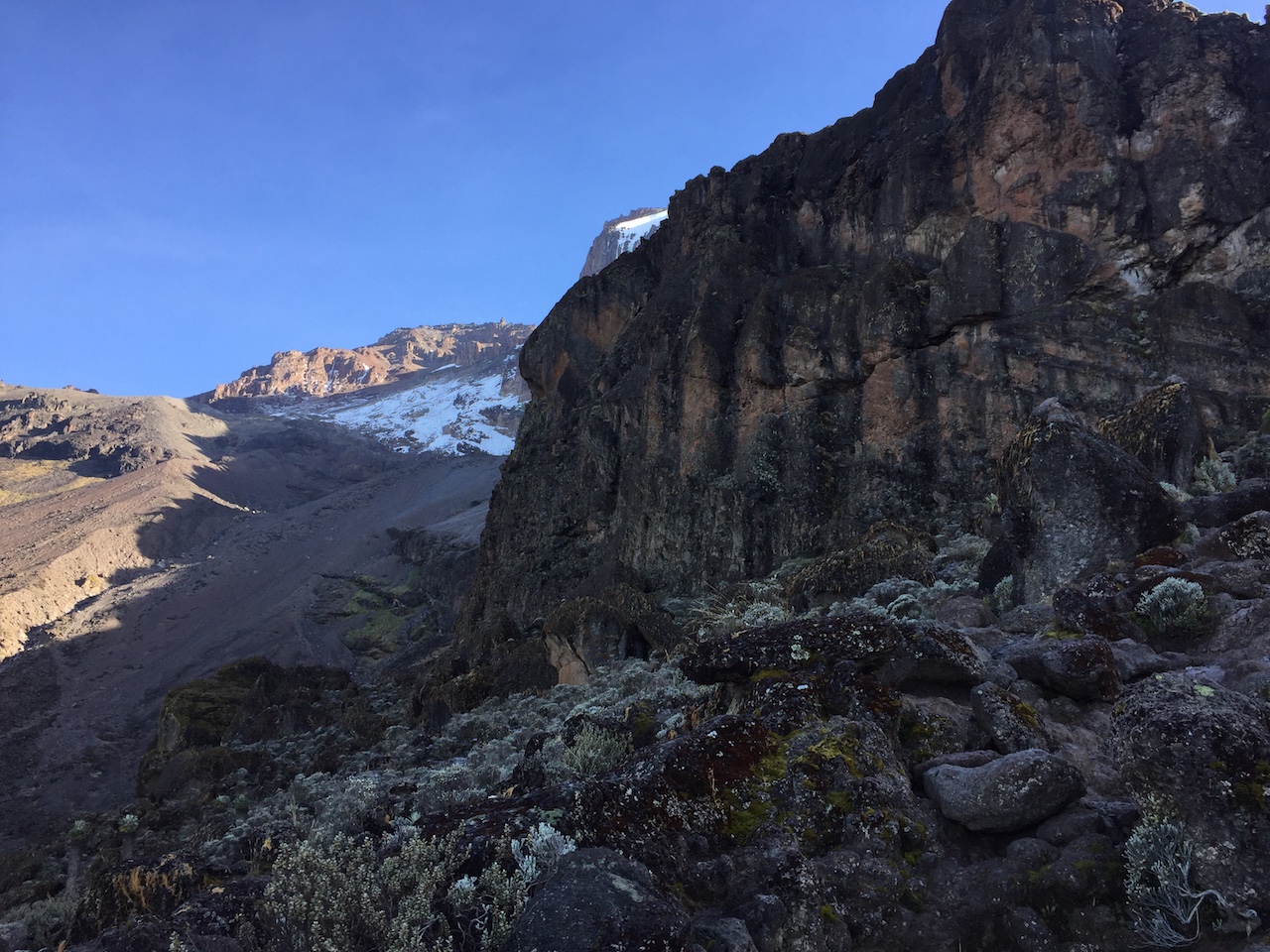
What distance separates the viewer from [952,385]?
68.3ft

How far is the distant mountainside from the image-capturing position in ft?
515

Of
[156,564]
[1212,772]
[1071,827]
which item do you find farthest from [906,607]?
[156,564]

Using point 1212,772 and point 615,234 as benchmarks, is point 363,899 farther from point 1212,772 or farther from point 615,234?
point 615,234

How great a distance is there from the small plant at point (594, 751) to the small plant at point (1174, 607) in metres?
4.64

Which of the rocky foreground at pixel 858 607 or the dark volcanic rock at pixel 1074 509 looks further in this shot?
the dark volcanic rock at pixel 1074 509

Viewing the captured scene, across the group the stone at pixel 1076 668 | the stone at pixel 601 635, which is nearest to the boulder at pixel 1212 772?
the stone at pixel 1076 668

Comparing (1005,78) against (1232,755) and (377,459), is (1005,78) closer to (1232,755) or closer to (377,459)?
(1232,755)

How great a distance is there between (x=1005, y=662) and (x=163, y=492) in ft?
308

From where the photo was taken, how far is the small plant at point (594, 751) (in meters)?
6.39

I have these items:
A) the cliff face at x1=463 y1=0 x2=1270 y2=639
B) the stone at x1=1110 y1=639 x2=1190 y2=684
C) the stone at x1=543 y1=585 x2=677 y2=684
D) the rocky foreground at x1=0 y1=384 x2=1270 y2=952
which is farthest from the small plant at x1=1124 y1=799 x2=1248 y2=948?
the cliff face at x1=463 y1=0 x2=1270 y2=639

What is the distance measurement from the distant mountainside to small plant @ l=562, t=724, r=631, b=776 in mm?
145629

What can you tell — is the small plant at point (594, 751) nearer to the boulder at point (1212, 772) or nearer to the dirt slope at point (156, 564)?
the boulder at point (1212, 772)

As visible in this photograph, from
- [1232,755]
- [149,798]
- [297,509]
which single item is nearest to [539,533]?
[149,798]

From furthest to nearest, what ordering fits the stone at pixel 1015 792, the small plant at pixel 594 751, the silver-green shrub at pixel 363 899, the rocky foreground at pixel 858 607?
the small plant at pixel 594 751, the stone at pixel 1015 792, the rocky foreground at pixel 858 607, the silver-green shrub at pixel 363 899
